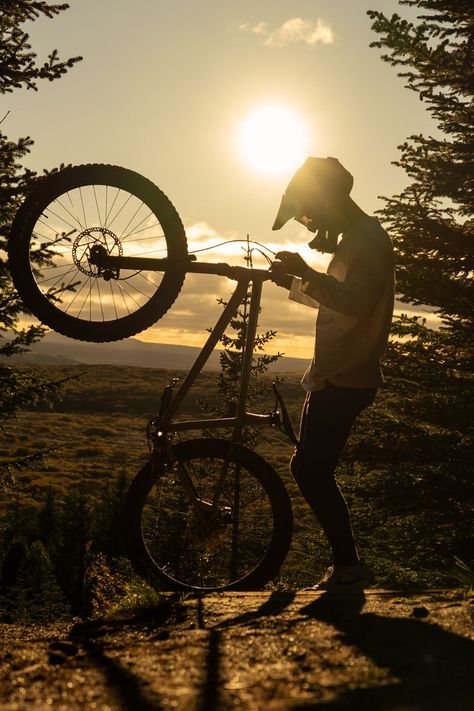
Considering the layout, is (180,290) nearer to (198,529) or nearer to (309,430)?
(309,430)

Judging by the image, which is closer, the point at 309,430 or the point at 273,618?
the point at 273,618

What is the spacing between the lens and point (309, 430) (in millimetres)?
4559

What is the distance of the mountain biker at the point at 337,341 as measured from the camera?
4.42 metres

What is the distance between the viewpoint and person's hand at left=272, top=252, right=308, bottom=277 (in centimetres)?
454

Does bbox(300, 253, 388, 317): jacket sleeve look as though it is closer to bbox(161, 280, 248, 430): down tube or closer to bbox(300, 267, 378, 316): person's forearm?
bbox(300, 267, 378, 316): person's forearm

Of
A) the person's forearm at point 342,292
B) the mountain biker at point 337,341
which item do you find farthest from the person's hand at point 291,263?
the person's forearm at point 342,292

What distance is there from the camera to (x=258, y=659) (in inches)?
120

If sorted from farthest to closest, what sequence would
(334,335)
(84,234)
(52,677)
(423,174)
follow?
(423,174), (84,234), (334,335), (52,677)

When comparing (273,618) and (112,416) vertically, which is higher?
(273,618)

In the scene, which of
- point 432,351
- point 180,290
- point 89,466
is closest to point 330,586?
point 180,290

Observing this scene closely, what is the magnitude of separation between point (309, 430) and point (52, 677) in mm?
2220

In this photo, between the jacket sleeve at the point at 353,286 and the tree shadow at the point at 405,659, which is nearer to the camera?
the tree shadow at the point at 405,659

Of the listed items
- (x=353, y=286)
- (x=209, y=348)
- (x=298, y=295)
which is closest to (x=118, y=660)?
(x=353, y=286)

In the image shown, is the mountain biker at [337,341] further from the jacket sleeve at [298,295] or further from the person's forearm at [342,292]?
the jacket sleeve at [298,295]
